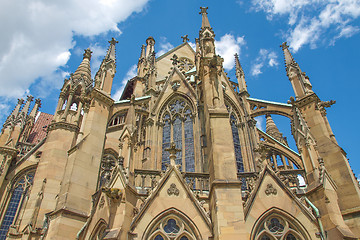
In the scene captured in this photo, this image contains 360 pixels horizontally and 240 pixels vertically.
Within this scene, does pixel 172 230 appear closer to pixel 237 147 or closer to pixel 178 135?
pixel 178 135

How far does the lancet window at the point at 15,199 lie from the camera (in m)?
16.4

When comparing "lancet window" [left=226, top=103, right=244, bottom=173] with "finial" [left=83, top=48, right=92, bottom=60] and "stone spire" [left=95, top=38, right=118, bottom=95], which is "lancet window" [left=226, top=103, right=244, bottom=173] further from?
"finial" [left=83, top=48, right=92, bottom=60]

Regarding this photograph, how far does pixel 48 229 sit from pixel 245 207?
6.78m

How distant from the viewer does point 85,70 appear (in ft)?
64.6

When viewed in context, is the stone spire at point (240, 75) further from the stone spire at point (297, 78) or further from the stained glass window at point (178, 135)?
the stained glass window at point (178, 135)

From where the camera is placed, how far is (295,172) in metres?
10.9

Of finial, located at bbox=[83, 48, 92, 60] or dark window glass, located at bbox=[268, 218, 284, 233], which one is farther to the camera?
finial, located at bbox=[83, 48, 92, 60]

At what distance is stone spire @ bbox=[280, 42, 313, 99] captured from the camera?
14.4m

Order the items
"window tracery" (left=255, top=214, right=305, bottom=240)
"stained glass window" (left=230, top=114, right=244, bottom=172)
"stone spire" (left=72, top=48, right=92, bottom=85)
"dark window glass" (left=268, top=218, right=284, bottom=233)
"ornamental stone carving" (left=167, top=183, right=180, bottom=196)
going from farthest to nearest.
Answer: "stone spire" (left=72, top=48, right=92, bottom=85)
"stained glass window" (left=230, top=114, right=244, bottom=172)
"ornamental stone carving" (left=167, top=183, right=180, bottom=196)
"dark window glass" (left=268, top=218, right=284, bottom=233)
"window tracery" (left=255, top=214, right=305, bottom=240)

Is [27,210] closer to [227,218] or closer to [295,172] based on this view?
[227,218]

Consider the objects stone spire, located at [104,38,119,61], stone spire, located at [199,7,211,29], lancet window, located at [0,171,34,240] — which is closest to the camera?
stone spire, located at [199,7,211,29]

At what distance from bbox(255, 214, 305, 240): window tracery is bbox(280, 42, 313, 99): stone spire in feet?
24.1

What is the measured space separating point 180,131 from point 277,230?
759 centimetres

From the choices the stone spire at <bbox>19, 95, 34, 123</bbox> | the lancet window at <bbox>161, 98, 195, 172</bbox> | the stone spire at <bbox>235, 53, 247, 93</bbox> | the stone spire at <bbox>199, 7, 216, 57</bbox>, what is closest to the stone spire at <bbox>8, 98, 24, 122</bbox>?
the stone spire at <bbox>19, 95, 34, 123</bbox>
